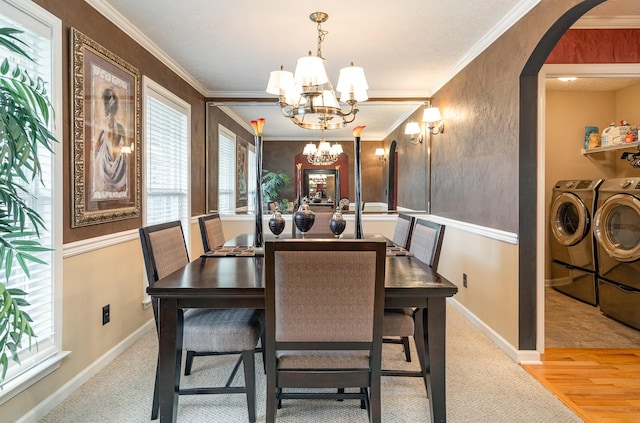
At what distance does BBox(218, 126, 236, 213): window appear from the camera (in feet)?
17.6

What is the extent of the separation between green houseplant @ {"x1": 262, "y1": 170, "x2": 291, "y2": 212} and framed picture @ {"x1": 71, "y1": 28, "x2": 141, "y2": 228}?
3.29m

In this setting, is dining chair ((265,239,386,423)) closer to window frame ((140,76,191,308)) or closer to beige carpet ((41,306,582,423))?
beige carpet ((41,306,582,423))

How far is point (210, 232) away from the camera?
121 inches

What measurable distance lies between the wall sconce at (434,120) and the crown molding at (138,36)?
8.45 feet

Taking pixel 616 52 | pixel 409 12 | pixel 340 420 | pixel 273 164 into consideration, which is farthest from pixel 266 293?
pixel 273 164

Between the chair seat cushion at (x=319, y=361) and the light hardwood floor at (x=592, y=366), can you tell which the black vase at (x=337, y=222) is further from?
the light hardwood floor at (x=592, y=366)

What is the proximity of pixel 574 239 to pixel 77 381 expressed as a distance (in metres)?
4.41

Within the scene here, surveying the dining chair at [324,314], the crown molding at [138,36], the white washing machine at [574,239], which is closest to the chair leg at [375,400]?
the dining chair at [324,314]

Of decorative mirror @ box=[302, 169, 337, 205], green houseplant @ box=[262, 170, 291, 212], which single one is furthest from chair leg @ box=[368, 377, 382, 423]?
decorative mirror @ box=[302, 169, 337, 205]

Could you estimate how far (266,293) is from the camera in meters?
1.57

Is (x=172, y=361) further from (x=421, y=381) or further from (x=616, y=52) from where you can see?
(x=616, y=52)

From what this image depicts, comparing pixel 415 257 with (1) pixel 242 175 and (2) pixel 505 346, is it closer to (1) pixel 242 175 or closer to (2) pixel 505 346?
(2) pixel 505 346

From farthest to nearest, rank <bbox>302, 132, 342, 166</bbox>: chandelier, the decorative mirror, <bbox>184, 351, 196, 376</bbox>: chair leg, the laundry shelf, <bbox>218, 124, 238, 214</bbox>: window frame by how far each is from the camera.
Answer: the decorative mirror < <bbox>302, 132, 342, 166</bbox>: chandelier < <bbox>218, 124, 238, 214</bbox>: window frame < the laundry shelf < <bbox>184, 351, 196, 376</bbox>: chair leg

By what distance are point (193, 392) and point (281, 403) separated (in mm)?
482
